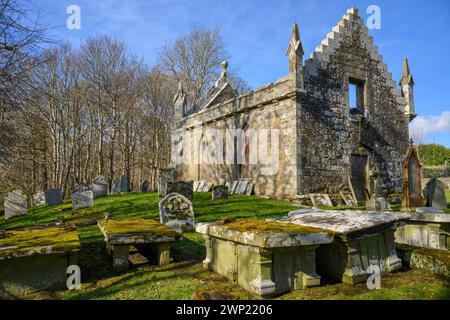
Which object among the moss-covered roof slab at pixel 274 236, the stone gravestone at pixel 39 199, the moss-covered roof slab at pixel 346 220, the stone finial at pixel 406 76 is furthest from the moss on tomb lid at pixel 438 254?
the stone gravestone at pixel 39 199

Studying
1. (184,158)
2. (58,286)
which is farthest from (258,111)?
(58,286)

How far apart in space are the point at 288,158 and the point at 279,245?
1061 cm

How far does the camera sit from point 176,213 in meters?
8.28

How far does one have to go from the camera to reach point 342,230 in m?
4.21

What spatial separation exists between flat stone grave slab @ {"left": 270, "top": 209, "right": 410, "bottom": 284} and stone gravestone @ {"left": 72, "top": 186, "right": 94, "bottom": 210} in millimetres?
10812

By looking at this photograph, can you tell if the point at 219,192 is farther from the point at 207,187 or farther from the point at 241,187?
the point at 207,187

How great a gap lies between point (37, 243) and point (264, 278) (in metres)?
3.47

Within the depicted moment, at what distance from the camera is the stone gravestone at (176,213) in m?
8.09

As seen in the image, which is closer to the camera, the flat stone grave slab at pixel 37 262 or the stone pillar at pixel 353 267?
the stone pillar at pixel 353 267

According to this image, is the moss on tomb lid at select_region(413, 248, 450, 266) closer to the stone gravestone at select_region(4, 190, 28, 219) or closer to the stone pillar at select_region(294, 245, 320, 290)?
the stone pillar at select_region(294, 245, 320, 290)

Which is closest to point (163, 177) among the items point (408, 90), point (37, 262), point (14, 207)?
point (14, 207)

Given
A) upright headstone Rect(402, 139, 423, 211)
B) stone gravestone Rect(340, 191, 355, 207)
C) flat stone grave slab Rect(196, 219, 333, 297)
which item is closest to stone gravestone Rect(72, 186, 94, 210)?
flat stone grave slab Rect(196, 219, 333, 297)

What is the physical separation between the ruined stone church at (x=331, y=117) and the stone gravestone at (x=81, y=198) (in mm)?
8007

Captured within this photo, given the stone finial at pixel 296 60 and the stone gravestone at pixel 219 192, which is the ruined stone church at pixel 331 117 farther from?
the stone gravestone at pixel 219 192
